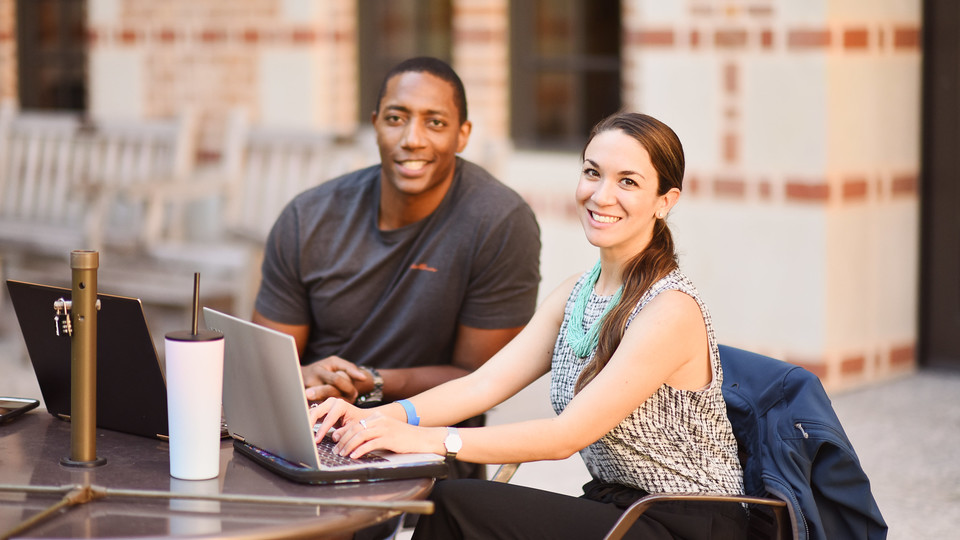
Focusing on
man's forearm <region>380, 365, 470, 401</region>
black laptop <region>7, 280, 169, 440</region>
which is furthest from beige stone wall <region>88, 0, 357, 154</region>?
black laptop <region>7, 280, 169, 440</region>

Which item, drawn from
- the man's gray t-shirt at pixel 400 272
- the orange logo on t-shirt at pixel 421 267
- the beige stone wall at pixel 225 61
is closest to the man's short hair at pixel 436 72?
the man's gray t-shirt at pixel 400 272

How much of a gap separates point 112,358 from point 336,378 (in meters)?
0.65

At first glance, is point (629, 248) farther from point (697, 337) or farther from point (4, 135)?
point (4, 135)

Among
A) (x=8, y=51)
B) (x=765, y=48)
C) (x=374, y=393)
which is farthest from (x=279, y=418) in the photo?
(x=8, y=51)

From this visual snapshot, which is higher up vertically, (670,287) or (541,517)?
(670,287)

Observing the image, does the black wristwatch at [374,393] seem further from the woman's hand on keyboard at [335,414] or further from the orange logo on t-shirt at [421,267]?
the woman's hand on keyboard at [335,414]

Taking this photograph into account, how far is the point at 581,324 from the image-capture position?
265 cm

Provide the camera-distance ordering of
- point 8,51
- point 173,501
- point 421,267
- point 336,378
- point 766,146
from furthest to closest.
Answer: point 8,51 < point 766,146 < point 421,267 < point 336,378 < point 173,501

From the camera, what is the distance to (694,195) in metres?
5.93

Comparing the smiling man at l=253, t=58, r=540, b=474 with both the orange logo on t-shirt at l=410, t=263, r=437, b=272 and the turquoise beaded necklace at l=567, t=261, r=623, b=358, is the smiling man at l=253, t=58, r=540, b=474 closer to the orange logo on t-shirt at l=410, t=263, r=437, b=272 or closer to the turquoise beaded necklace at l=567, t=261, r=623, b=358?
the orange logo on t-shirt at l=410, t=263, r=437, b=272

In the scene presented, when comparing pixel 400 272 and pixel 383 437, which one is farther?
pixel 400 272

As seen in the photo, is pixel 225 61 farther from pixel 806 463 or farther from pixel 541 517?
pixel 806 463

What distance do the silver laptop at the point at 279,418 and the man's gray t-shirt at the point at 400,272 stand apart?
960 millimetres

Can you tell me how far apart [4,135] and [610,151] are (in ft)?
18.7
